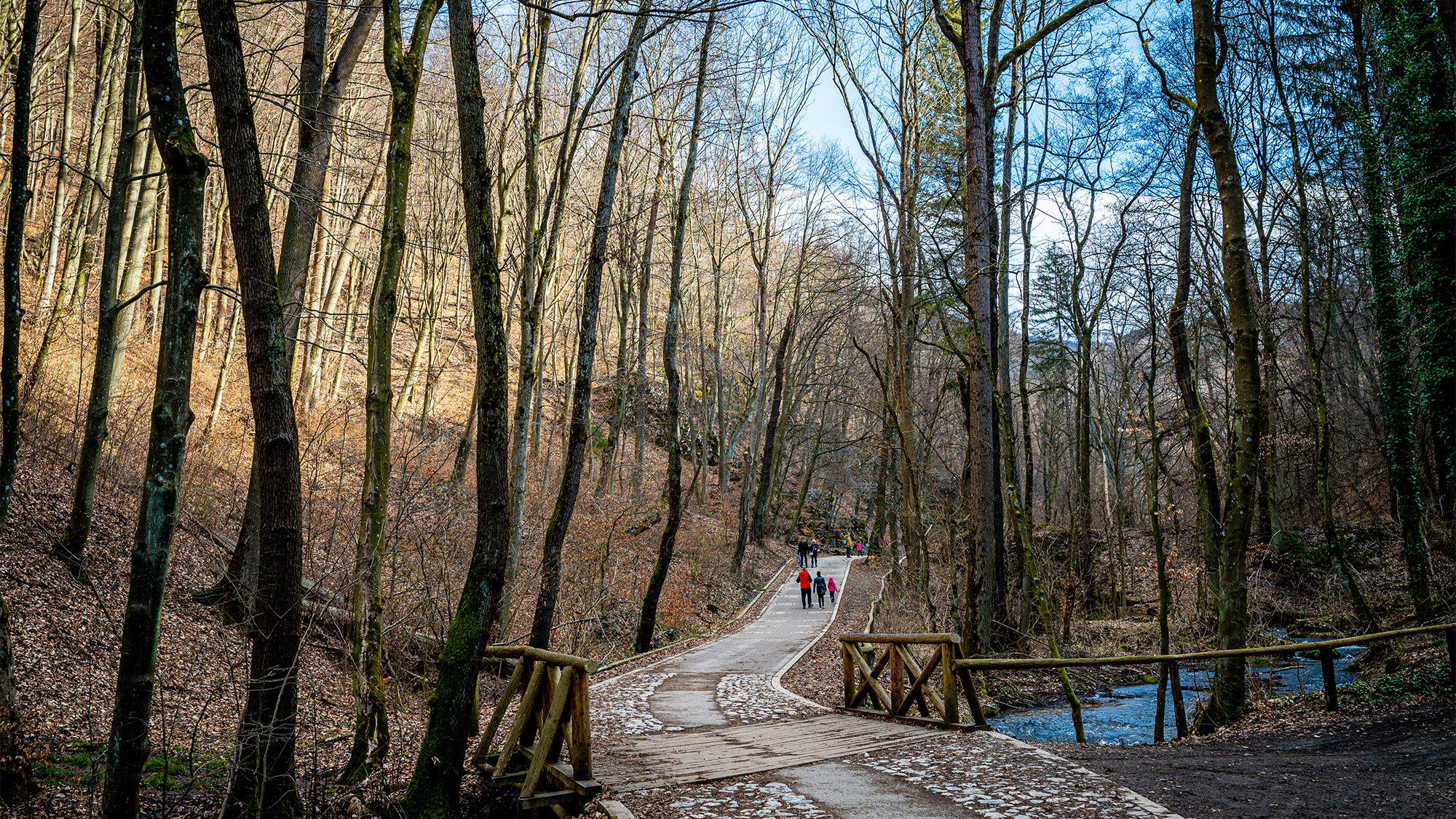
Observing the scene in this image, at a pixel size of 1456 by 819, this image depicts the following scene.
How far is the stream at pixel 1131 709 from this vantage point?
1141cm

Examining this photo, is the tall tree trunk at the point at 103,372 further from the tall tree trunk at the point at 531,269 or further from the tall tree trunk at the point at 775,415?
the tall tree trunk at the point at 775,415

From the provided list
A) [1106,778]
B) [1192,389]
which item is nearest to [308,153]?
[1106,778]

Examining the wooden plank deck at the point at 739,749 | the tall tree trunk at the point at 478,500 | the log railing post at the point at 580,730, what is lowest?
the wooden plank deck at the point at 739,749

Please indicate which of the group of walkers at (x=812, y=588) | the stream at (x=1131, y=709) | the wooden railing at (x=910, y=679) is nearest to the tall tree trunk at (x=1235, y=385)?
the stream at (x=1131, y=709)

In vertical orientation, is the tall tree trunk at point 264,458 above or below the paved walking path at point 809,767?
above

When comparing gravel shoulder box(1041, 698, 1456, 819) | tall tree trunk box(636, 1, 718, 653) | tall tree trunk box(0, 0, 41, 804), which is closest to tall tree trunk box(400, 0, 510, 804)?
tall tree trunk box(0, 0, 41, 804)

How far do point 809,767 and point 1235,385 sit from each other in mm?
7186

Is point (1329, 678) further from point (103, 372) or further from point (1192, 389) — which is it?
point (103, 372)

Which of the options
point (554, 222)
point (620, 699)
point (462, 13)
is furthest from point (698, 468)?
point (462, 13)

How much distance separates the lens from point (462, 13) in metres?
6.25

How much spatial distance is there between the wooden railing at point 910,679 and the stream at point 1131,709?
Answer: 89.5 inches

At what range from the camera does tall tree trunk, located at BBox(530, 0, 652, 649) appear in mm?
11609

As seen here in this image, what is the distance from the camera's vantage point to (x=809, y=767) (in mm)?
6527

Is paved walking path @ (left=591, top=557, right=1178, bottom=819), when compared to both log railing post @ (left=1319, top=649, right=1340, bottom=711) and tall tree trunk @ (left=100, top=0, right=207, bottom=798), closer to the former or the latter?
tall tree trunk @ (left=100, top=0, right=207, bottom=798)
